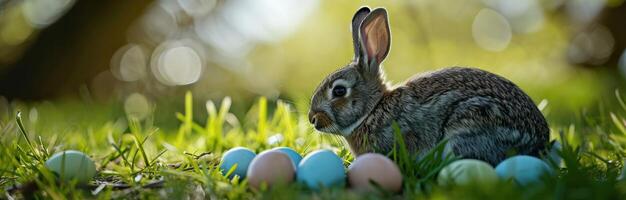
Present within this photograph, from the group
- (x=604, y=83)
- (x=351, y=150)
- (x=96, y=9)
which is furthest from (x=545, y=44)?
(x=351, y=150)

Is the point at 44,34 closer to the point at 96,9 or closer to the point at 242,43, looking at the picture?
the point at 96,9

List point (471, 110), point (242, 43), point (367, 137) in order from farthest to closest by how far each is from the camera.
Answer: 1. point (242, 43)
2. point (367, 137)
3. point (471, 110)

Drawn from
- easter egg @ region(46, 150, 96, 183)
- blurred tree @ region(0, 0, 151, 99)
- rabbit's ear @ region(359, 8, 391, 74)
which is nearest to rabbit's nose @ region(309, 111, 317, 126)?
rabbit's ear @ region(359, 8, 391, 74)

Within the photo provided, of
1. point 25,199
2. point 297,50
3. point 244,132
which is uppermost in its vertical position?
point 25,199

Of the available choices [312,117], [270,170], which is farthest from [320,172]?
[312,117]

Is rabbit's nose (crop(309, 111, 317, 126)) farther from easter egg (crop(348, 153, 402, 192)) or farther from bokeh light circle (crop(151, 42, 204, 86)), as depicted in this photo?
bokeh light circle (crop(151, 42, 204, 86))

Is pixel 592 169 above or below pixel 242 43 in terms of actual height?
above

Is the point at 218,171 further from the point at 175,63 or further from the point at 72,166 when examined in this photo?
the point at 175,63
